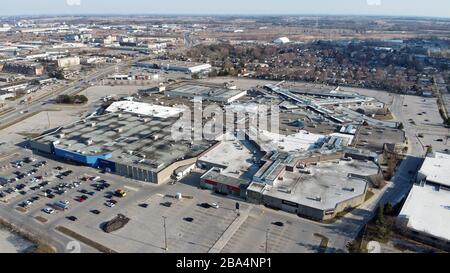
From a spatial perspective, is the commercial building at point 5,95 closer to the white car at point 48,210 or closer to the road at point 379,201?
the white car at point 48,210

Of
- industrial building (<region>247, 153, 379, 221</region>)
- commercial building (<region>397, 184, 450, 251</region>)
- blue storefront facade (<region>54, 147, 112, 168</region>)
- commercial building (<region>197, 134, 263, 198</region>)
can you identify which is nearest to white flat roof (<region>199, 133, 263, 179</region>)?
commercial building (<region>197, 134, 263, 198</region>)

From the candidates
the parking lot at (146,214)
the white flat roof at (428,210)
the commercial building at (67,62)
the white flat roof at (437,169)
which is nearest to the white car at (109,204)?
the parking lot at (146,214)

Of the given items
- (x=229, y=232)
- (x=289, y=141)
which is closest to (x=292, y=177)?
(x=229, y=232)

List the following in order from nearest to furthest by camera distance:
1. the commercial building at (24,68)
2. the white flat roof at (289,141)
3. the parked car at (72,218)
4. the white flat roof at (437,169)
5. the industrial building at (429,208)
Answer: the industrial building at (429,208)
the parked car at (72,218)
the white flat roof at (437,169)
the white flat roof at (289,141)
the commercial building at (24,68)

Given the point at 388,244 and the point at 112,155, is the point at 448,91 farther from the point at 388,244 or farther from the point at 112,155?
the point at 112,155

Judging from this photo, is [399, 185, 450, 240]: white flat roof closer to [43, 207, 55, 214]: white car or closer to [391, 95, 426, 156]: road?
[391, 95, 426, 156]: road
